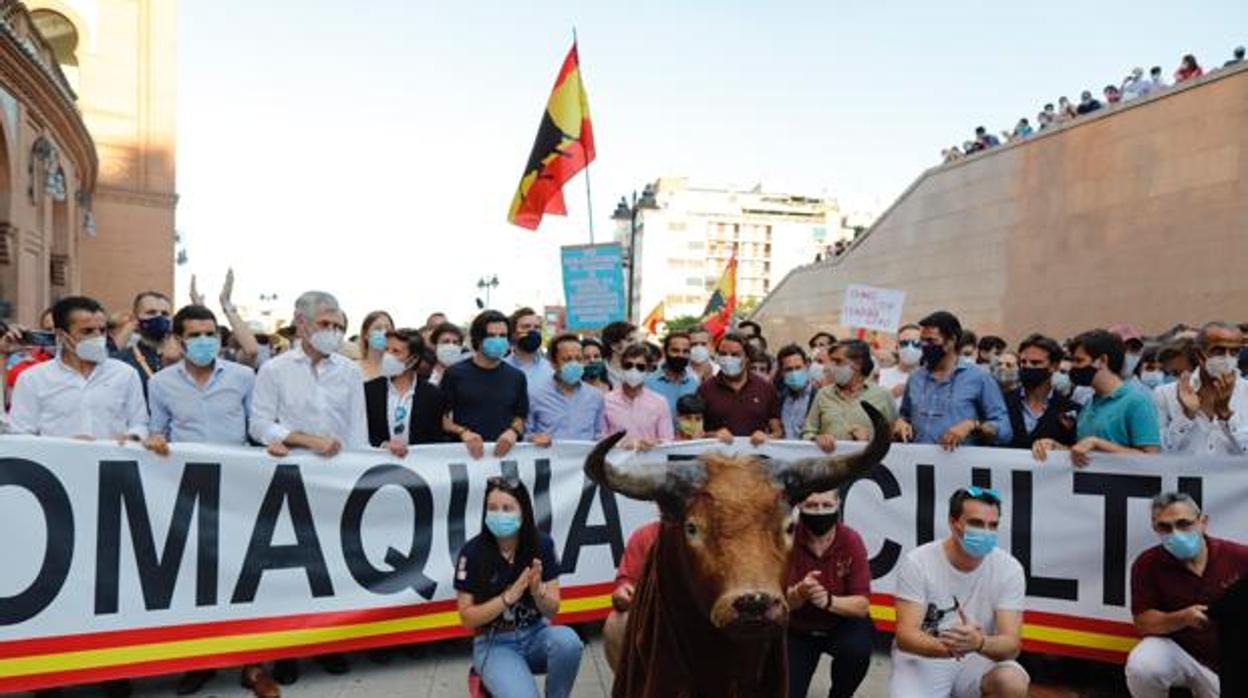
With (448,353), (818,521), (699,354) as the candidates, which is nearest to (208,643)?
(448,353)

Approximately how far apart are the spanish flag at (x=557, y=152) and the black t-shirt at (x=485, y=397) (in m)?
5.67

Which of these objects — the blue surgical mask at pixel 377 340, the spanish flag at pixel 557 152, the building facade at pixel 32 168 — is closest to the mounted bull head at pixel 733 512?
the blue surgical mask at pixel 377 340

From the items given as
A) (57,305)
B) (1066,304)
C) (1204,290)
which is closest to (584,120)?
(57,305)

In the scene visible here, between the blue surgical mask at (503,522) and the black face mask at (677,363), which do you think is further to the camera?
the black face mask at (677,363)

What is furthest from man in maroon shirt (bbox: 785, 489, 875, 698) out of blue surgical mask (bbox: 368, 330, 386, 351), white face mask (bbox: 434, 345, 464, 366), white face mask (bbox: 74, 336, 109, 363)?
white face mask (bbox: 74, 336, 109, 363)

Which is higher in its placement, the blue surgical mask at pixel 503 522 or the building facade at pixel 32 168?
the building facade at pixel 32 168

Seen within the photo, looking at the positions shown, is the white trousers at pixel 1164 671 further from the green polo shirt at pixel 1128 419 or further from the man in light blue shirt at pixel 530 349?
the man in light blue shirt at pixel 530 349

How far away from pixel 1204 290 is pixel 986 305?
7.41 m

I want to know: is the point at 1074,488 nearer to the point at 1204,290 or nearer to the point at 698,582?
the point at 698,582

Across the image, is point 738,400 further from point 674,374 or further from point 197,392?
point 197,392

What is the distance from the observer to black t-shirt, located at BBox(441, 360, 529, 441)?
613 cm

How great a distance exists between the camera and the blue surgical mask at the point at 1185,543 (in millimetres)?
4543

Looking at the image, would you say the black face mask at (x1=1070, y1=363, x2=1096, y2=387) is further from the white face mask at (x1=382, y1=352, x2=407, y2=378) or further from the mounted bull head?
the white face mask at (x1=382, y1=352, x2=407, y2=378)

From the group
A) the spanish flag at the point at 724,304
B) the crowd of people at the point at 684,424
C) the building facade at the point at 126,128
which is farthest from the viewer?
the building facade at the point at 126,128
